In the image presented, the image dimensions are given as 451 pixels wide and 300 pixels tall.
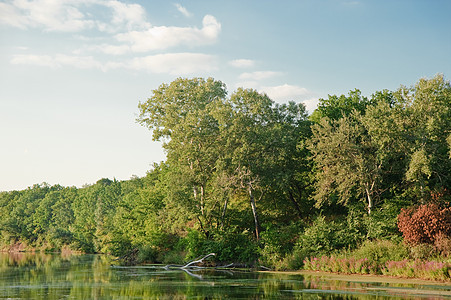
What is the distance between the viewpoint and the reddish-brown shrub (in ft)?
94.6

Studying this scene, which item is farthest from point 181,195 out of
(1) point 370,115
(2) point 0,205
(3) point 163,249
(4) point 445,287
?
(2) point 0,205

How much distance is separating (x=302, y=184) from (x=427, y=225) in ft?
63.1

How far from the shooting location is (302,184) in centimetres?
4766

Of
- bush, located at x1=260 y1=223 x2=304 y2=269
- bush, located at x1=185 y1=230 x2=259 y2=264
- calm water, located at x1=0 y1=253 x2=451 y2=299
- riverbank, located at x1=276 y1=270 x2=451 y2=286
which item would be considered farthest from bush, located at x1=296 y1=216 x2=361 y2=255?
bush, located at x1=185 y1=230 x2=259 y2=264

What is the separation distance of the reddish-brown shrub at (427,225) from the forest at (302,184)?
0.25 ft

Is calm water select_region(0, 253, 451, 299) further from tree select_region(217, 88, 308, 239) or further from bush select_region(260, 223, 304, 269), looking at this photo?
tree select_region(217, 88, 308, 239)

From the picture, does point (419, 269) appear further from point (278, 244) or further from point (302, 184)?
point (302, 184)

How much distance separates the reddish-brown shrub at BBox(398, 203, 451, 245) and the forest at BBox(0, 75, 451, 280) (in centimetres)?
8

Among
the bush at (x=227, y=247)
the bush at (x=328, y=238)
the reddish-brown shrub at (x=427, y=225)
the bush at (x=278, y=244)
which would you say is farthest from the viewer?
the bush at (x=227, y=247)

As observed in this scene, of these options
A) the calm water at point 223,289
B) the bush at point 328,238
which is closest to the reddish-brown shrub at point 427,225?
the calm water at point 223,289

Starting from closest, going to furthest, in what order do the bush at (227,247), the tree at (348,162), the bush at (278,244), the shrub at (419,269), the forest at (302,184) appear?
the shrub at (419,269) < the forest at (302,184) < the tree at (348,162) < the bush at (278,244) < the bush at (227,247)

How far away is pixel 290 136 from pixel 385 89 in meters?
13.4

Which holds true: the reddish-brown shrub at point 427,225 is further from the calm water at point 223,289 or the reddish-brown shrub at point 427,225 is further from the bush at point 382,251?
the calm water at point 223,289

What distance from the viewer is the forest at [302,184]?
32.4 m
